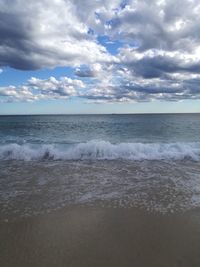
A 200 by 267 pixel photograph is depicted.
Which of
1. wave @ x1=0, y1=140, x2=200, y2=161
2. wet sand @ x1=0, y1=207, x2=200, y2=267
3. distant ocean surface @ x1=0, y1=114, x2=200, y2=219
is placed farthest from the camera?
wave @ x1=0, y1=140, x2=200, y2=161

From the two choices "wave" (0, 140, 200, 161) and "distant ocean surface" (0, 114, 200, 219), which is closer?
"distant ocean surface" (0, 114, 200, 219)

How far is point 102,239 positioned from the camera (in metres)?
3.92

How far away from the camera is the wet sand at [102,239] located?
132 inches

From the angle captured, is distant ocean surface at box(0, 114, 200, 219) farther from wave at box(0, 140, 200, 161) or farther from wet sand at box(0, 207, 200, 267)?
wet sand at box(0, 207, 200, 267)

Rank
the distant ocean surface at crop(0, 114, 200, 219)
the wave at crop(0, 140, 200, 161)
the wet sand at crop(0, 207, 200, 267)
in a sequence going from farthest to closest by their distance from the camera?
the wave at crop(0, 140, 200, 161)
the distant ocean surface at crop(0, 114, 200, 219)
the wet sand at crop(0, 207, 200, 267)

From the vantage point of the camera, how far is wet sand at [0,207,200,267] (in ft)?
11.0

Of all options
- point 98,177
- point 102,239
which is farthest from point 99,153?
point 102,239

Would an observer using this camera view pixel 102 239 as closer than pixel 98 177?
Yes

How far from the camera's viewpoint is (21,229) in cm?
427

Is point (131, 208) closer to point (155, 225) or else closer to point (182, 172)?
point (155, 225)

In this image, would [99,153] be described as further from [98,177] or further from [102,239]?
[102,239]

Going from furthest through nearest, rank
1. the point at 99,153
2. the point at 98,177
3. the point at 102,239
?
the point at 99,153
the point at 98,177
the point at 102,239

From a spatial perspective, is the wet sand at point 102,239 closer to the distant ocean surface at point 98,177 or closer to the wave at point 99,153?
the distant ocean surface at point 98,177

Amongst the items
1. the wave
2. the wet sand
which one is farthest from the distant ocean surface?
the wet sand
